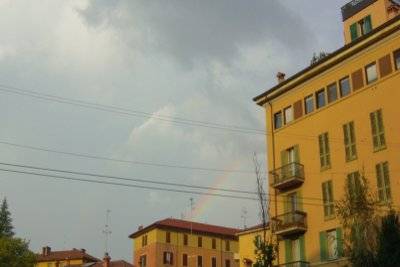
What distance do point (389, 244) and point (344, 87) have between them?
1552 cm

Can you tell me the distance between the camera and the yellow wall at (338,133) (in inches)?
1398

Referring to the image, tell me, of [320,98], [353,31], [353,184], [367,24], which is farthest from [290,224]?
[367,24]

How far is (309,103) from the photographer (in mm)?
41844

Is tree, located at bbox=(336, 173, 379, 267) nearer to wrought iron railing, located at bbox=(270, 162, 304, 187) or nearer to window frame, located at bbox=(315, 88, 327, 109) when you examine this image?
wrought iron railing, located at bbox=(270, 162, 304, 187)

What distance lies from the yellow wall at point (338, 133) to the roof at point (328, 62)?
281mm

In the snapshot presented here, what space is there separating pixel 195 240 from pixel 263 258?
228 feet

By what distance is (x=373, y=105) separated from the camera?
120 ft

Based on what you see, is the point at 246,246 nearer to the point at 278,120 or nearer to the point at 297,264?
the point at 278,120

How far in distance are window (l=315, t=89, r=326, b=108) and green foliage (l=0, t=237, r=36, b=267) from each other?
35.2 meters

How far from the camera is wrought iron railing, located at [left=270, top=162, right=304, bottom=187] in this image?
133 ft

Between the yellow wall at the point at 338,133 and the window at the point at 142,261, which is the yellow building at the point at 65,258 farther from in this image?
the yellow wall at the point at 338,133

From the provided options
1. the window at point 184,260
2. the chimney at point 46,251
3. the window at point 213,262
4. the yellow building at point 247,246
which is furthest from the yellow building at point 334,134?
the chimney at point 46,251

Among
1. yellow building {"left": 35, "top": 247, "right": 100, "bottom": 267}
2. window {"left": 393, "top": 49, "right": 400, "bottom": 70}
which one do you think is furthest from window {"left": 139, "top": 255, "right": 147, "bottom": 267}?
window {"left": 393, "top": 49, "right": 400, "bottom": 70}

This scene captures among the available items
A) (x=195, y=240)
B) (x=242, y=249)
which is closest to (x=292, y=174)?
(x=242, y=249)
